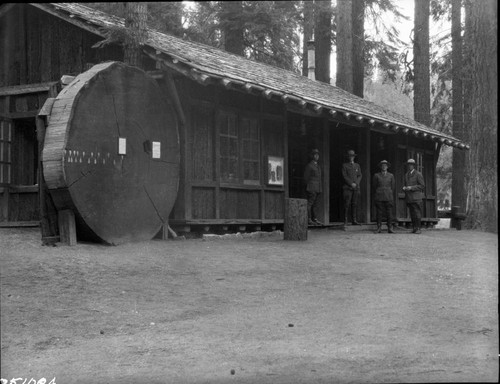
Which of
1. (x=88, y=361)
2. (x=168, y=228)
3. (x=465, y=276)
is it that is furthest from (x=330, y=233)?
(x=88, y=361)

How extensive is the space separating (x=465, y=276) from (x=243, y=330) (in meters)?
4.38

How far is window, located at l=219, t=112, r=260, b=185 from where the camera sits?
14.4m

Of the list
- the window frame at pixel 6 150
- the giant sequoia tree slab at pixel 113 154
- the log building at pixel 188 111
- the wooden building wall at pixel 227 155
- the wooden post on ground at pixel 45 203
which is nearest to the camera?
the giant sequoia tree slab at pixel 113 154

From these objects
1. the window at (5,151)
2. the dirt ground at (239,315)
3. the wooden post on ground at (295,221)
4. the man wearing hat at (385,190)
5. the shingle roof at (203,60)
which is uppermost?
the shingle roof at (203,60)

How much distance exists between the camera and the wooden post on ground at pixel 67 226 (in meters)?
10.5

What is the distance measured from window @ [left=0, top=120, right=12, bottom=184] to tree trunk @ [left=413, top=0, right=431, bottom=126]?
17699mm

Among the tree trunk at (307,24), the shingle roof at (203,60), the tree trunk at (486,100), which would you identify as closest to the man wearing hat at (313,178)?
the shingle roof at (203,60)

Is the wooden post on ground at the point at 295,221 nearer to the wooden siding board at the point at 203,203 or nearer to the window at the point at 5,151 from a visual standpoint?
the wooden siding board at the point at 203,203

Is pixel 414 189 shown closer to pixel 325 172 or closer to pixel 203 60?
pixel 325 172

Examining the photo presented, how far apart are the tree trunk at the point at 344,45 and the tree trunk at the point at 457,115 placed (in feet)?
13.7

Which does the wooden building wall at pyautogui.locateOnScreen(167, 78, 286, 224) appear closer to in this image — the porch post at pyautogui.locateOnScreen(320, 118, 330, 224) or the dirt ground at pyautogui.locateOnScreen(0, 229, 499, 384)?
the porch post at pyautogui.locateOnScreen(320, 118, 330, 224)

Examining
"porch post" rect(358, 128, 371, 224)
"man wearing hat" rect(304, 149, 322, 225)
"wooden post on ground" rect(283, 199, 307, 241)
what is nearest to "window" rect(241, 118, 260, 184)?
"wooden post on ground" rect(283, 199, 307, 241)

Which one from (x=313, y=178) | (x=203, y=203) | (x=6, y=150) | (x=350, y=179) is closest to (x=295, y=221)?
(x=203, y=203)

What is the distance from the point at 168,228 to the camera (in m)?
12.8
